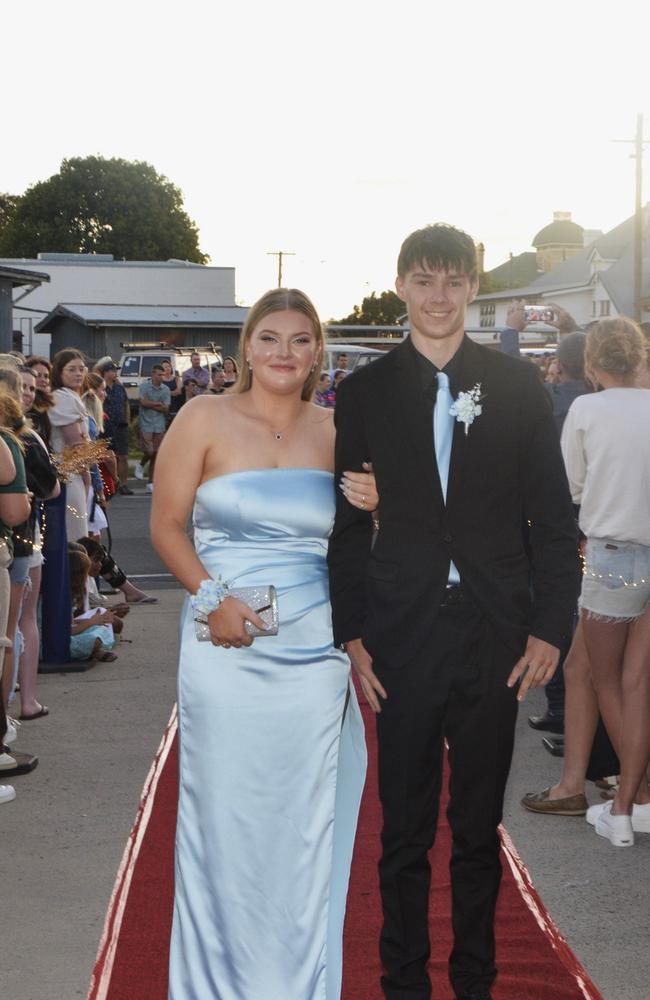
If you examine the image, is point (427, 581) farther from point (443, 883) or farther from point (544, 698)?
point (544, 698)

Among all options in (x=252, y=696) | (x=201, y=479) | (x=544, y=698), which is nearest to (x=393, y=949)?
(x=252, y=696)

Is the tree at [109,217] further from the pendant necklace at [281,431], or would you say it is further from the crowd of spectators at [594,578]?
the pendant necklace at [281,431]

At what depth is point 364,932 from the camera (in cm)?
434

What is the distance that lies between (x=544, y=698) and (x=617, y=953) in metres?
3.62

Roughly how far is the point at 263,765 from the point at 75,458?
485 centimetres

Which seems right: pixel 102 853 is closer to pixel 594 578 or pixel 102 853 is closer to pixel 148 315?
pixel 594 578

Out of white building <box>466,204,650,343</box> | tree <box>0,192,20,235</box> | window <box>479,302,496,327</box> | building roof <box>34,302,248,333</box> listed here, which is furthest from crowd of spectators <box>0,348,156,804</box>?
tree <box>0,192,20,235</box>

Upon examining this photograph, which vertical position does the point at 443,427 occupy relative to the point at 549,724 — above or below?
above

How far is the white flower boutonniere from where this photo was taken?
136 inches

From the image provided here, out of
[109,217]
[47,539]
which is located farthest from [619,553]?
[109,217]

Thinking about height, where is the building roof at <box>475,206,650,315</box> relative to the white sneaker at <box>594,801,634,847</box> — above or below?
above

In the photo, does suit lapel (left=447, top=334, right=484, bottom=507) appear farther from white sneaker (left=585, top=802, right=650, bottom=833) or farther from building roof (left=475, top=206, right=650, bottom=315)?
building roof (left=475, top=206, right=650, bottom=315)

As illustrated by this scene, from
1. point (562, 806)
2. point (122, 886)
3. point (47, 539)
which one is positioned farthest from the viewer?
point (47, 539)

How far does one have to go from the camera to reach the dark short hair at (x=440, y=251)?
11.7 feet
